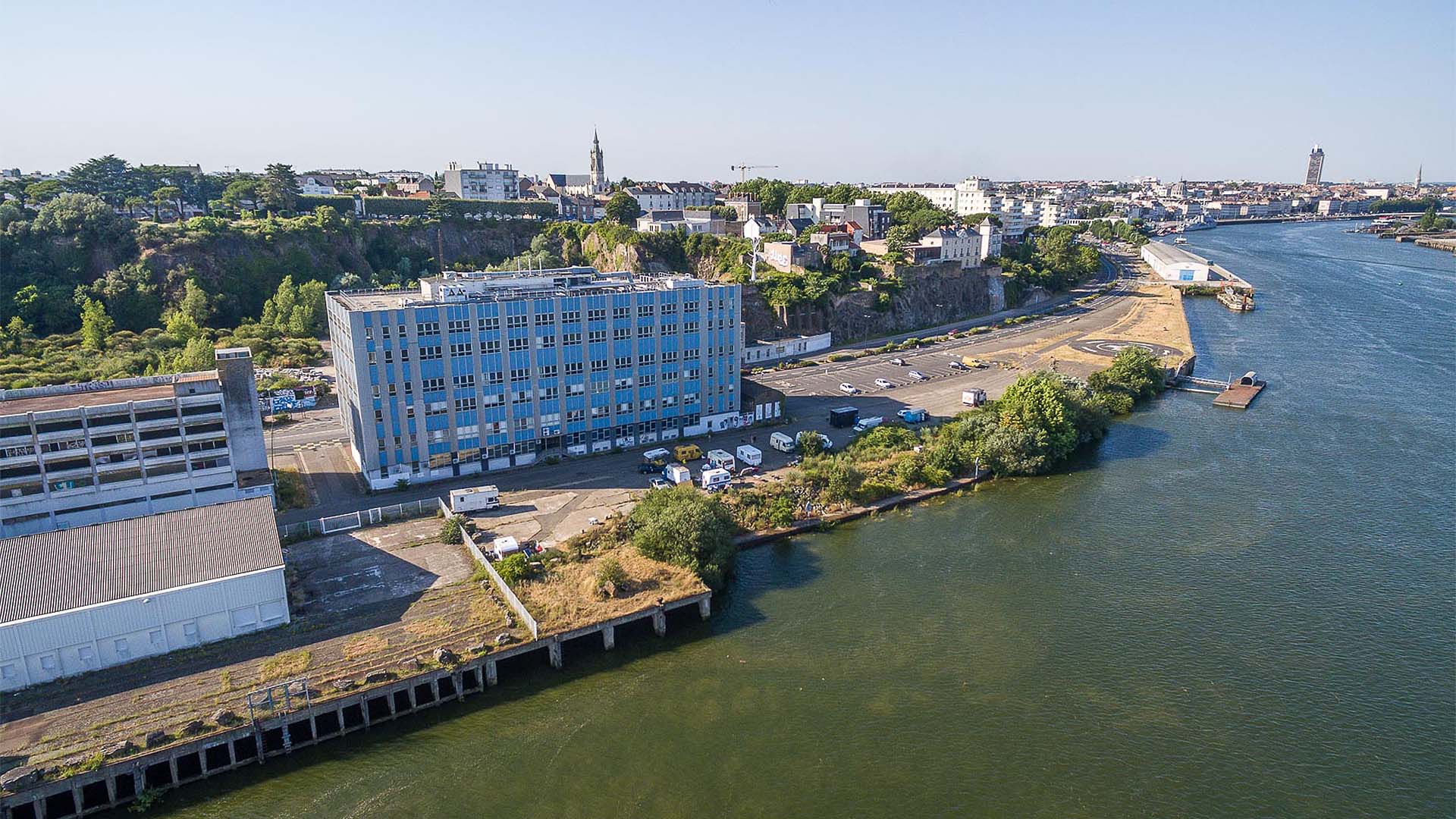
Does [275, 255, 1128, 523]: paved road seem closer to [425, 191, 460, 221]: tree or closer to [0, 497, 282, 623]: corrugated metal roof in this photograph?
[0, 497, 282, 623]: corrugated metal roof

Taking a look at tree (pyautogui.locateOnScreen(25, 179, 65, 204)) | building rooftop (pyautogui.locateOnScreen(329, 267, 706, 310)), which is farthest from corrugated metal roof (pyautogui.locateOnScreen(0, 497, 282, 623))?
tree (pyautogui.locateOnScreen(25, 179, 65, 204))

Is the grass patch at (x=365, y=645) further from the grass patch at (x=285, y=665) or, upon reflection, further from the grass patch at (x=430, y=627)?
the grass patch at (x=285, y=665)

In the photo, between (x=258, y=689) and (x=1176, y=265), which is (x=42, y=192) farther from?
(x=1176, y=265)

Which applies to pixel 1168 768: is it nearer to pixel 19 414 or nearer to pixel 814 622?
pixel 814 622

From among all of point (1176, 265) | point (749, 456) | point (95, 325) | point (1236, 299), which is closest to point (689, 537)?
point (749, 456)

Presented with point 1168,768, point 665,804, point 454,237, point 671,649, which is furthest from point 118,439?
point 454,237

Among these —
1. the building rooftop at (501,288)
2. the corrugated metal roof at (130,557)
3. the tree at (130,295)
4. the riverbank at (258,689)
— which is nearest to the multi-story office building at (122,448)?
the corrugated metal roof at (130,557)
